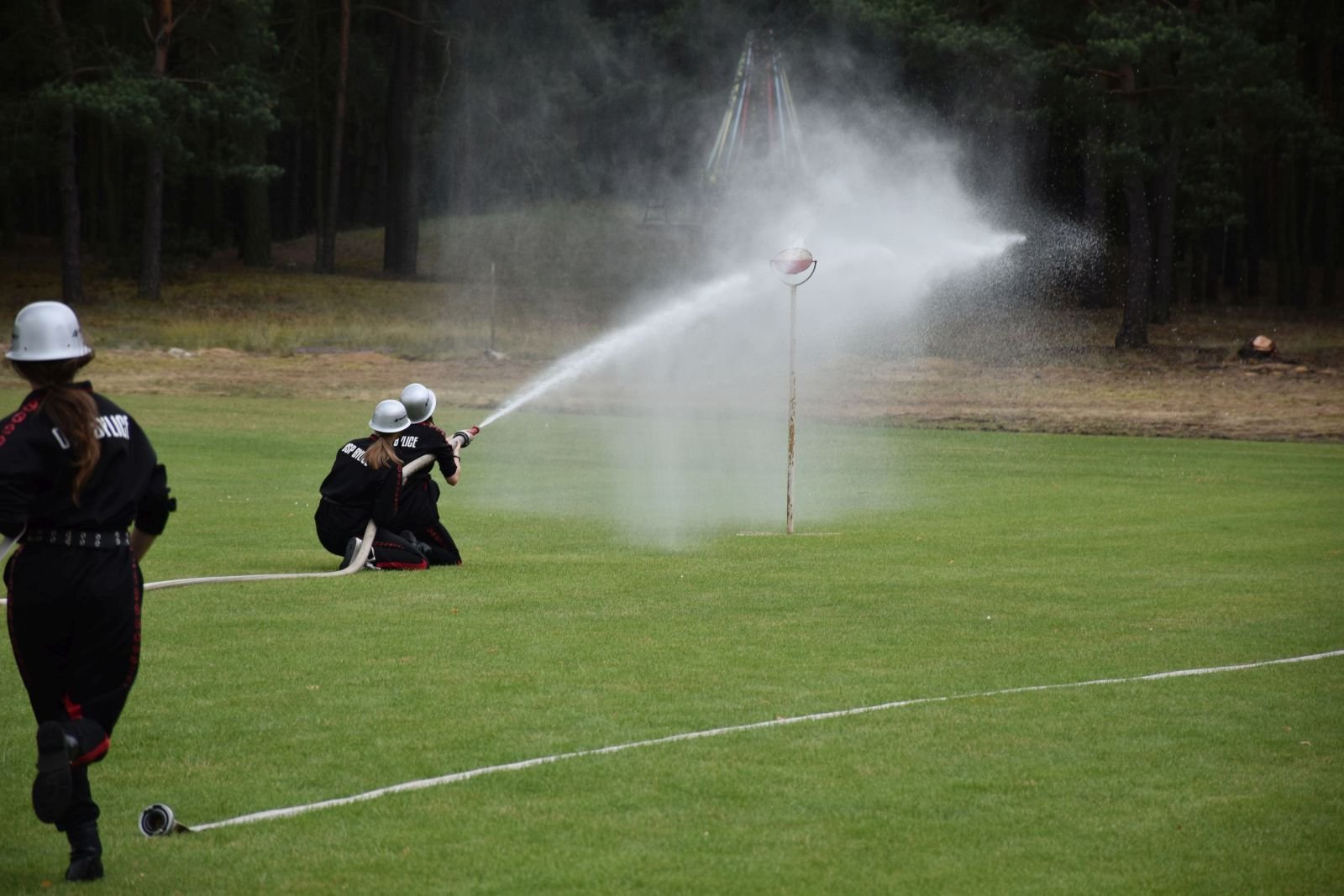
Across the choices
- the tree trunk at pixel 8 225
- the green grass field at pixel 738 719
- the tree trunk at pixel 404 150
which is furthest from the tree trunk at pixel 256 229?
the green grass field at pixel 738 719

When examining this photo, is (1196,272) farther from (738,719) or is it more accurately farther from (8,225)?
(738,719)

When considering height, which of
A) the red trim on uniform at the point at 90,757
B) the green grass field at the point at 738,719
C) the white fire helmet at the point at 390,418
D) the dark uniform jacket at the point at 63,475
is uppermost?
the dark uniform jacket at the point at 63,475

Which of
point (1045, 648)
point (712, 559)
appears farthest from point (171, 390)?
point (1045, 648)

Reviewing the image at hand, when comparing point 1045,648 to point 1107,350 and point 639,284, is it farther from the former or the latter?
point 639,284

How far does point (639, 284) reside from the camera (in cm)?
6144

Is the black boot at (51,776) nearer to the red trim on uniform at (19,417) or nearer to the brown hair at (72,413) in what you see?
the brown hair at (72,413)

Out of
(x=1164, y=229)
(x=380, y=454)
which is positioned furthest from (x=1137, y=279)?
(x=380, y=454)

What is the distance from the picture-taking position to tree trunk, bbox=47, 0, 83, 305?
165 feet

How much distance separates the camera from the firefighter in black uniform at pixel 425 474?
13.6m

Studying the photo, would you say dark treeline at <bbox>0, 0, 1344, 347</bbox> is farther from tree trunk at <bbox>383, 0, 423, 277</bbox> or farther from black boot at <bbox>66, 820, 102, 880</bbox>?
black boot at <bbox>66, 820, 102, 880</bbox>

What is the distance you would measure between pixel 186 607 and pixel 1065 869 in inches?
301

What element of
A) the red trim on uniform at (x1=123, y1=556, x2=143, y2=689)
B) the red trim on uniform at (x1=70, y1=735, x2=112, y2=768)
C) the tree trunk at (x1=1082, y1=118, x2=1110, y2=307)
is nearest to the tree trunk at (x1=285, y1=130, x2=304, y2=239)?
the tree trunk at (x1=1082, y1=118, x2=1110, y2=307)

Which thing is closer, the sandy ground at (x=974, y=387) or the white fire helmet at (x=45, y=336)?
the white fire helmet at (x=45, y=336)

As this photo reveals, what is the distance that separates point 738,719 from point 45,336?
13.3 ft
